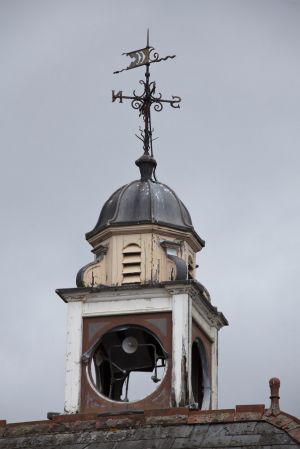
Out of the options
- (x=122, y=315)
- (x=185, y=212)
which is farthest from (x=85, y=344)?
(x=185, y=212)

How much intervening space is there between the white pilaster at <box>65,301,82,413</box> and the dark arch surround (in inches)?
117

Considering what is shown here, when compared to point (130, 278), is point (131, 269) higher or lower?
higher

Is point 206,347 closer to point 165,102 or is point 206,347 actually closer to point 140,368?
point 140,368

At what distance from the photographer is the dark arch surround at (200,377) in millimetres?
49375

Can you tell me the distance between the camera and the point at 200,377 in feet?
164

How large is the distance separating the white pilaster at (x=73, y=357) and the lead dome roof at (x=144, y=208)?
243cm

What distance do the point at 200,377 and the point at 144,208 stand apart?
441 cm

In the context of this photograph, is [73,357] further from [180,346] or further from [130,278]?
[180,346]

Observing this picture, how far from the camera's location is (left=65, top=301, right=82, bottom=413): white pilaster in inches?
1874

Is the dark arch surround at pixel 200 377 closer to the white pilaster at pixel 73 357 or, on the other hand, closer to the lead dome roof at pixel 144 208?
the lead dome roof at pixel 144 208

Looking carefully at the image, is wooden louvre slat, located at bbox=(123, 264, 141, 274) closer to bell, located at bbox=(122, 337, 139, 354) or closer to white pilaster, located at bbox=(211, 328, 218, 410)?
bell, located at bbox=(122, 337, 139, 354)

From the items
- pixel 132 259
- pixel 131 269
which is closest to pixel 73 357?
pixel 131 269

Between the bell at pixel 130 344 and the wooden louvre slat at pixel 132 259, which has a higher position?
the wooden louvre slat at pixel 132 259

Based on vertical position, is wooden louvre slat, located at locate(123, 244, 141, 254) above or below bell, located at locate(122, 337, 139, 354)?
above
